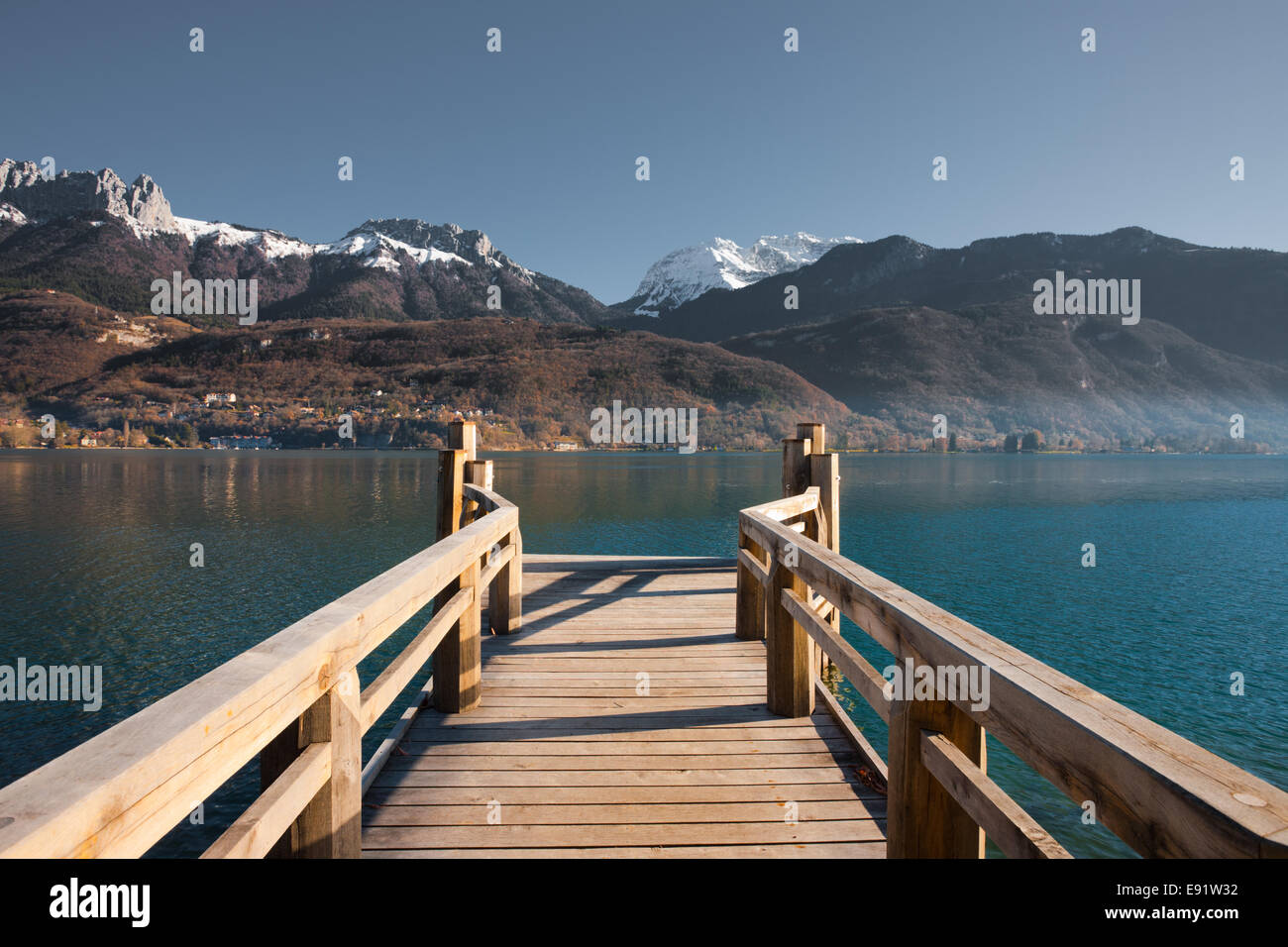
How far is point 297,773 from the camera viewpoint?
62.7 inches

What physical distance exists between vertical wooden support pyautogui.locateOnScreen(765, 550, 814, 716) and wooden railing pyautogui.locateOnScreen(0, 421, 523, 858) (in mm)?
1794

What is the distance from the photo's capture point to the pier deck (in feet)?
8.93

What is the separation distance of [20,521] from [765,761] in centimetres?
3722

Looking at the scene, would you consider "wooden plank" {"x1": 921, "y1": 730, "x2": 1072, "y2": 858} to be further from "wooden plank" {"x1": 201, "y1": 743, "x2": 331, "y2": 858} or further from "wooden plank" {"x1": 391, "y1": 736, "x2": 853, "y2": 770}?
"wooden plank" {"x1": 391, "y1": 736, "x2": 853, "y2": 770}

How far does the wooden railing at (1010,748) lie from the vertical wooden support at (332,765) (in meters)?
1.53

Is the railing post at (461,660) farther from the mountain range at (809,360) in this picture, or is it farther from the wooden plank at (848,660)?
the mountain range at (809,360)

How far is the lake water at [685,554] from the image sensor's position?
9.55 m

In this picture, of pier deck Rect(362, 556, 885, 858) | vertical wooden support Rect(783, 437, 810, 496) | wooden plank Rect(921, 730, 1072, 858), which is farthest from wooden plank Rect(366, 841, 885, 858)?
vertical wooden support Rect(783, 437, 810, 496)

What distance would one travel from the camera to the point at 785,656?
390 cm

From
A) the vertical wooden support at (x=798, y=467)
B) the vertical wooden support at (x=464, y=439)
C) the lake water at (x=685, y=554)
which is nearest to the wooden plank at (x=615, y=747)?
the vertical wooden support at (x=464, y=439)


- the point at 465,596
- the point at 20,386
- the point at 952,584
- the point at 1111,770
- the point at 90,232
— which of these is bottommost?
the point at 952,584
